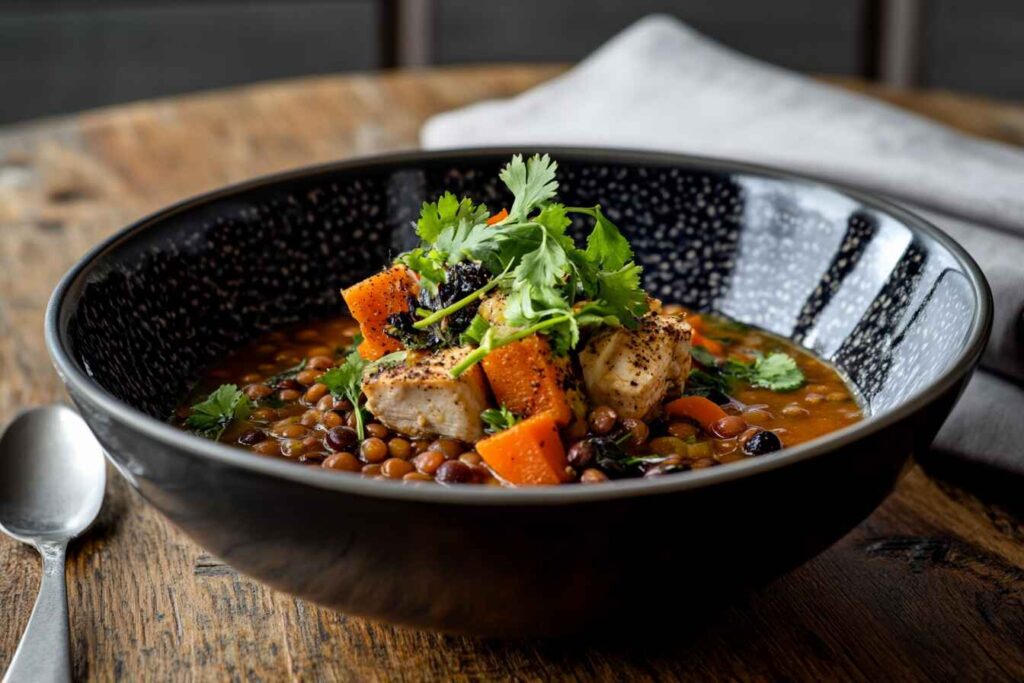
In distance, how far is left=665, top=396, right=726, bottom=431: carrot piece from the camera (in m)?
1.97

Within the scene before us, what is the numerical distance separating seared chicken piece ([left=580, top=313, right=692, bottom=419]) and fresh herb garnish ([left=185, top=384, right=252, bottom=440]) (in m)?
0.61

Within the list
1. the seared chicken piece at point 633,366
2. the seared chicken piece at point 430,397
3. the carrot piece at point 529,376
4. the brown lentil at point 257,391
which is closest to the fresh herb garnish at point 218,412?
the brown lentil at point 257,391

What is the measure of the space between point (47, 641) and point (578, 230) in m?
1.42

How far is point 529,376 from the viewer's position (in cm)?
179

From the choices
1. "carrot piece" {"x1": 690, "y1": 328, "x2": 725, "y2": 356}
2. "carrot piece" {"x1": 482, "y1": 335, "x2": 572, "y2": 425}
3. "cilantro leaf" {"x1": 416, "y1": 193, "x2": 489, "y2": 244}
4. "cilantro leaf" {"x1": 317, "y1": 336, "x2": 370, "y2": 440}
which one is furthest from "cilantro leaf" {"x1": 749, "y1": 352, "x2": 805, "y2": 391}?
"cilantro leaf" {"x1": 317, "y1": 336, "x2": 370, "y2": 440}

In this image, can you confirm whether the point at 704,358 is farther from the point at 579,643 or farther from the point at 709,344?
the point at 579,643

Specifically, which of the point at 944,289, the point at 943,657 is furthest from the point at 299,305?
the point at 943,657

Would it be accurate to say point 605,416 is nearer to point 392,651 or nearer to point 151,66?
point 392,651

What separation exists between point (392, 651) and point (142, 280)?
0.89m

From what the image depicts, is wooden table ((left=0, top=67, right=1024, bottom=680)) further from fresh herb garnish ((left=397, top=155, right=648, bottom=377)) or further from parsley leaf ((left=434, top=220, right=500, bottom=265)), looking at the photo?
parsley leaf ((left=434, top=220, right=500, bottom=265))

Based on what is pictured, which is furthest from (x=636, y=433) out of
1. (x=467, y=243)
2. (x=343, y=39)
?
(x=343, y=39)

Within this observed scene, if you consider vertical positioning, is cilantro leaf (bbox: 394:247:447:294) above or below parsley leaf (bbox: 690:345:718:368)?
above

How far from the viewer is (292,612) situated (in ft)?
5.56

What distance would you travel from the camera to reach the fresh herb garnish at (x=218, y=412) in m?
2.01
